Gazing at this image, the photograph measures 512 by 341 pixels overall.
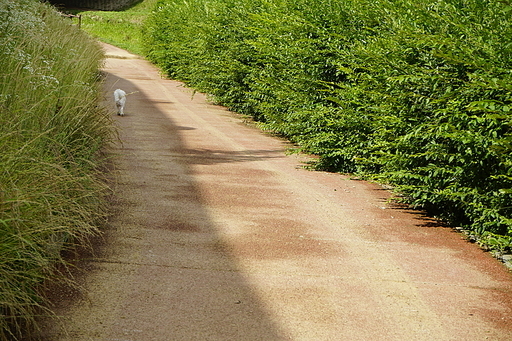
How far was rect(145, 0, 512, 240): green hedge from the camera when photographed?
7.11 m

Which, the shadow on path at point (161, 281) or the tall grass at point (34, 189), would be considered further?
the shadow on path at point (161, 281)

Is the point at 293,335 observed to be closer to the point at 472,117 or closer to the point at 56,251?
the point at 56,251

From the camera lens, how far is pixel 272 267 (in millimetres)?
6406

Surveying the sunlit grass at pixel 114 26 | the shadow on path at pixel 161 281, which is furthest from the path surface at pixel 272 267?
the sunlit grass at pixel 114 26

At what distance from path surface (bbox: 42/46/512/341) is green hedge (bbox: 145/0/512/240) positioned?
1.94ft

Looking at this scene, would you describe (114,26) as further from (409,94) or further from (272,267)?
(272,267)

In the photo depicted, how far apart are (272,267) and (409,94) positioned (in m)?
3.02

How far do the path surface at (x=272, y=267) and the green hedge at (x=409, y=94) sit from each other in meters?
0.59

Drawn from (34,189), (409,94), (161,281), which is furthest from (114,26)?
(34,189)

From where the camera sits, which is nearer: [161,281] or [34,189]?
[34,189]

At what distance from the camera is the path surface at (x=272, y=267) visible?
201 inches

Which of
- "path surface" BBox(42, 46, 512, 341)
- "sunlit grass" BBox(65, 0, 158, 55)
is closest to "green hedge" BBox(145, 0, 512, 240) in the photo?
"path surface" BBox(42, 46, 512, 341)

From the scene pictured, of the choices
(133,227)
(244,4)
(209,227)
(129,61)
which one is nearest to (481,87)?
(209,227)

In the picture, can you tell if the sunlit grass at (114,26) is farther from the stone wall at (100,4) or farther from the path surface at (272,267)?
the path surface at (272,267)
